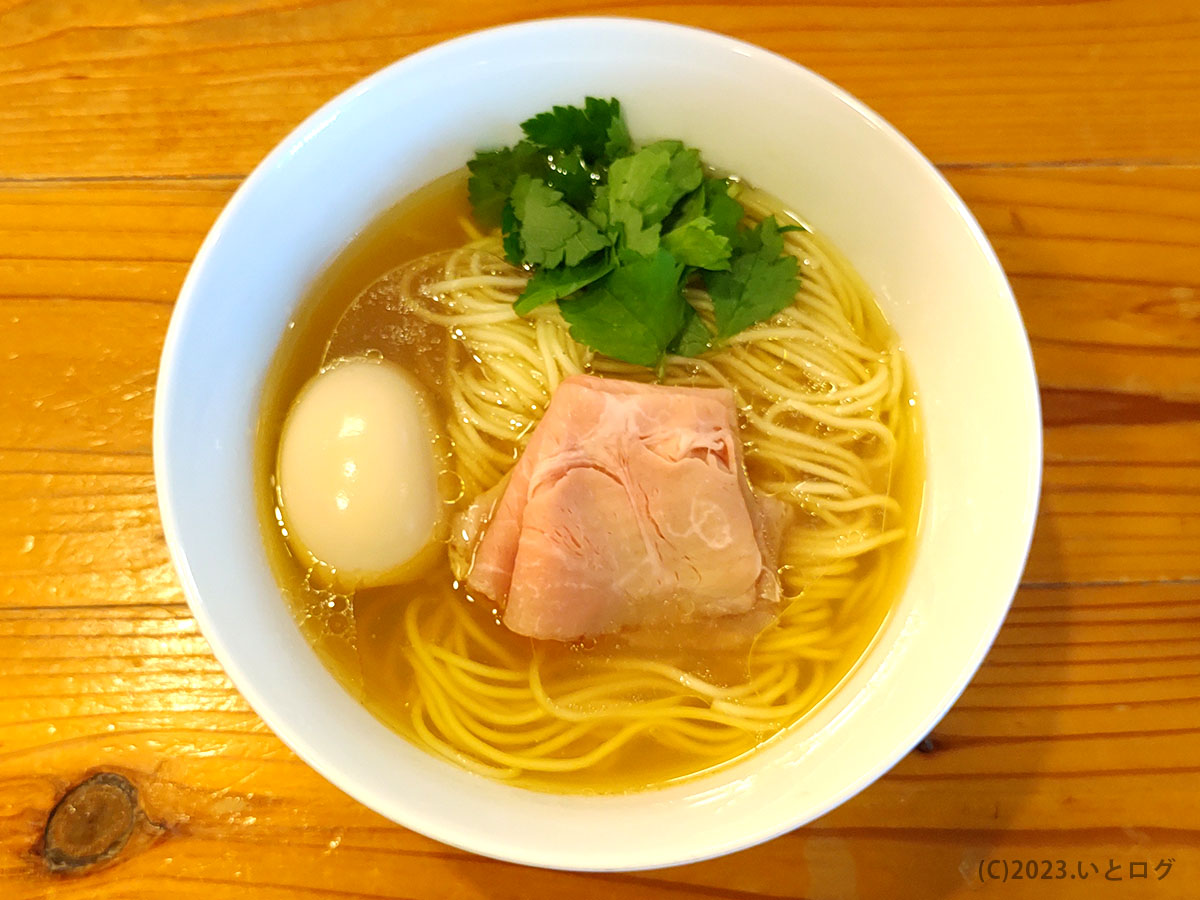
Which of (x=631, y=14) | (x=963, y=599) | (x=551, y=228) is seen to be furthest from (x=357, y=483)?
(x=631, y=14)

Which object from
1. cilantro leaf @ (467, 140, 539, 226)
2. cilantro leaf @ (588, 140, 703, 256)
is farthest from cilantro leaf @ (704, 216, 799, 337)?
cilantro leaf @ (467, 140, 539, 226)

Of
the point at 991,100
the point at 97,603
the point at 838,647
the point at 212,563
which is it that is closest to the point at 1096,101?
the point at 991,100

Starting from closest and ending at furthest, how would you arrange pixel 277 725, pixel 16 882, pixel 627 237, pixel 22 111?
pixel 277 725 < pixel 16 882 < pixel 627 237 < pixel 22 111

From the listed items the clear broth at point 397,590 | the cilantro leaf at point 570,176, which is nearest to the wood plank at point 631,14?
the clear broth at point 397,590

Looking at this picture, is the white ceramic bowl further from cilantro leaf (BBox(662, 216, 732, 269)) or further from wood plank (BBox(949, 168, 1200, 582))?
wood plank (BBox(949, 168, 1200, 582))

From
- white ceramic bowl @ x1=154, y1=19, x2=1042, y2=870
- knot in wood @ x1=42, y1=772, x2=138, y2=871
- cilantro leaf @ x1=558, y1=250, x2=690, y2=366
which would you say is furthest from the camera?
cilantro leaf @ x1=558, y1=250, x2=690, y2=366

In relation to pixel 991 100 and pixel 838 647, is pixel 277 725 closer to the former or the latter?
pixel 838 647
